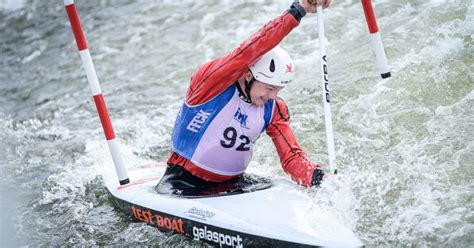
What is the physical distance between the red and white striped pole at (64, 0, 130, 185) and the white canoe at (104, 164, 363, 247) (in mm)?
366

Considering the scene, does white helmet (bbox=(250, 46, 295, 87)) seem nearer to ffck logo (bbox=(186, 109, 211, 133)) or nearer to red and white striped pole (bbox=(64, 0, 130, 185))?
ffck logo (bbox=(186, 109, 211, 133))

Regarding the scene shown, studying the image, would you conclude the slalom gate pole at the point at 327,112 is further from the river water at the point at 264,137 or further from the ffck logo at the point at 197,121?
the ffck logo at the point at 197,121

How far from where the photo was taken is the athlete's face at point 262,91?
4715mm

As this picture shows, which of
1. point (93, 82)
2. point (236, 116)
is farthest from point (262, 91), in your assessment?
point (93, 82)

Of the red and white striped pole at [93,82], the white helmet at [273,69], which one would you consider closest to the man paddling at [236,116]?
the white helmet at [273,69]

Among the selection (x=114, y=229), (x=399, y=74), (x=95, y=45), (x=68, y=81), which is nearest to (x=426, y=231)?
(x=114, y=229)

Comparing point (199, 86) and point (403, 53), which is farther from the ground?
point (199, 86)

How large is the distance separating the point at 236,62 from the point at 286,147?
0.85 meters

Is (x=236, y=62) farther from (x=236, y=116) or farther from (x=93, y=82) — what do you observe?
(x=93, y=82)

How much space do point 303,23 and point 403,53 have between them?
2.71 meters

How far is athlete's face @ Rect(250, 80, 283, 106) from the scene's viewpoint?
15.5 feet

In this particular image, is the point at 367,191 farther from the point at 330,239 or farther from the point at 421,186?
the point at 330,239

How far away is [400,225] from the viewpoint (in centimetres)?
481

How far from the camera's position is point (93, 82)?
17.0 feet
